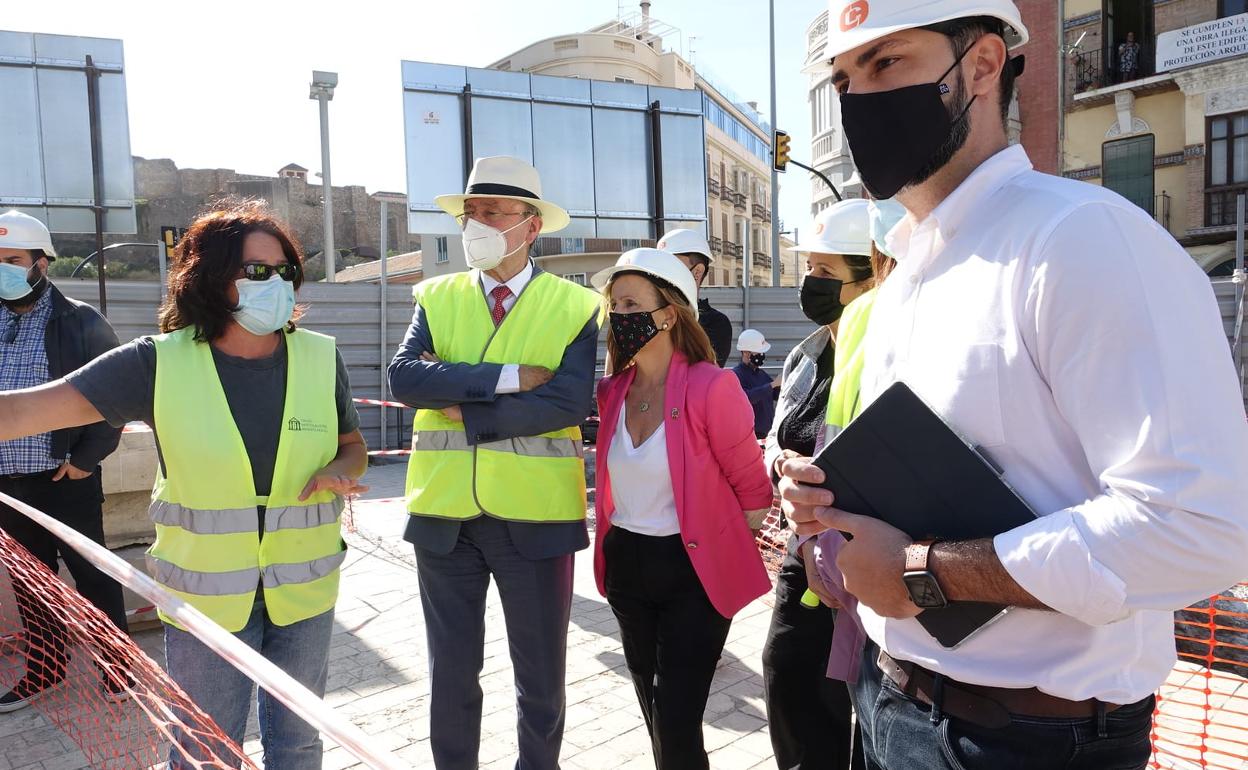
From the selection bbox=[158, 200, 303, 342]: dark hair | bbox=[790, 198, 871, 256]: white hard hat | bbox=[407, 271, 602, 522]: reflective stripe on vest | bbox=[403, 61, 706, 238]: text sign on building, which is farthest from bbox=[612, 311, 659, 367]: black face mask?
bbox=[403, 61, 706, 238]: text sign on building

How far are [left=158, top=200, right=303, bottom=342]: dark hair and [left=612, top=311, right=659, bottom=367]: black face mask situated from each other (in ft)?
4.31

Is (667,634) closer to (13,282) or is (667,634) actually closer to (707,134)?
(13,282)

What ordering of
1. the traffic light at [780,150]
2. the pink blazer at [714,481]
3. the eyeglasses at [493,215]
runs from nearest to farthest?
the pink blazer at [714,481] → the eyeglasses at [493,215] → the traffic light at [780,150]

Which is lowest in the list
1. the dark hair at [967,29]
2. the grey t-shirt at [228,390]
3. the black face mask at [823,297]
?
the grey t-shirt at [228,390]

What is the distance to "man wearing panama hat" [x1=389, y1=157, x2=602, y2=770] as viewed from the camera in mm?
2979

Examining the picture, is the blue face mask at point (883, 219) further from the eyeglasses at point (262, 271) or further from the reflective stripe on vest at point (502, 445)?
the eyeglasses at point (262, 271)

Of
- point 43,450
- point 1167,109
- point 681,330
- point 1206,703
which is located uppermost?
point 1167,109

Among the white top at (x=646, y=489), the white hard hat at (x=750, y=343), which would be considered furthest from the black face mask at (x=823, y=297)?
the white hard hat at (x=750, y=343)

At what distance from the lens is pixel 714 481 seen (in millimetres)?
3098

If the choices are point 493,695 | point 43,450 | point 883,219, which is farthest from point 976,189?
point 43,450

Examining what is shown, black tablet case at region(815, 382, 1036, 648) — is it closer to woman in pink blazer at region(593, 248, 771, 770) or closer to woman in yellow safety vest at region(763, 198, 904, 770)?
woman in yellow safety vest at region(763, 198, 904, 770)

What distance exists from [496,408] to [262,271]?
88 cm

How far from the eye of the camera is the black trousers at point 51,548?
13.6ft

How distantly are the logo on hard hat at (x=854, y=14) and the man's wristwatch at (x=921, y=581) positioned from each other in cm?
93
